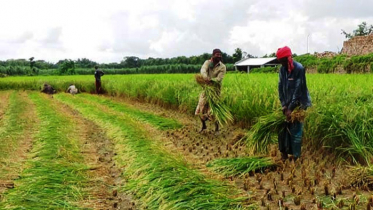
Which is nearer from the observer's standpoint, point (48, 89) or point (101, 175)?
point (101, 175)

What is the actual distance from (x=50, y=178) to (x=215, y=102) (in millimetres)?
3590

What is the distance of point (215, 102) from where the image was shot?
23.2ft

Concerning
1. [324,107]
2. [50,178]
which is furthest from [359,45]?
[50,178]

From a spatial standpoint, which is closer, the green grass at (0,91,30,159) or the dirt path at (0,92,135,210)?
the dirt path at (0,92,135,210)

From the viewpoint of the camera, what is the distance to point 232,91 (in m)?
8.09

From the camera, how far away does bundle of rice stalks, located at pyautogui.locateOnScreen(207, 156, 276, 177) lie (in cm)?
440

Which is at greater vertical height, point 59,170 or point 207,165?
point 59,170

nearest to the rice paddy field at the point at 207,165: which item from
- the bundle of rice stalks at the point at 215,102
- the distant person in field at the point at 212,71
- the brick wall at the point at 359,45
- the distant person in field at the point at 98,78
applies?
the bundle of rice stalks at the point at 215,102

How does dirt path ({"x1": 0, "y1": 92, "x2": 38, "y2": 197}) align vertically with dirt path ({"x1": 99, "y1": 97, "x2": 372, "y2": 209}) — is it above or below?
above

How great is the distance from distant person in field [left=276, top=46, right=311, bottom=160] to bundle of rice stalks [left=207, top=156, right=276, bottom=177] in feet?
1.03

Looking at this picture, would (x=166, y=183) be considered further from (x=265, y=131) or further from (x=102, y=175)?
(x=265, y=131)

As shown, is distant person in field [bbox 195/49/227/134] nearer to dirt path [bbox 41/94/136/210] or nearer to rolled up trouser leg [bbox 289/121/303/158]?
dirt path [bbox 41/94/136/210]

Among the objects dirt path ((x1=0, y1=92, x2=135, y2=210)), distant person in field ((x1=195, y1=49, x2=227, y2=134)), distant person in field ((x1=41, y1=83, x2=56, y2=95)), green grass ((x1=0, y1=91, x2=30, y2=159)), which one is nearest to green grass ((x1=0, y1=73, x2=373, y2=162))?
distant person in field ((x1=195, y1=49, x2=227, y2=134))

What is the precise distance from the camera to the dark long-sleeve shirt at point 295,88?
460 cm
